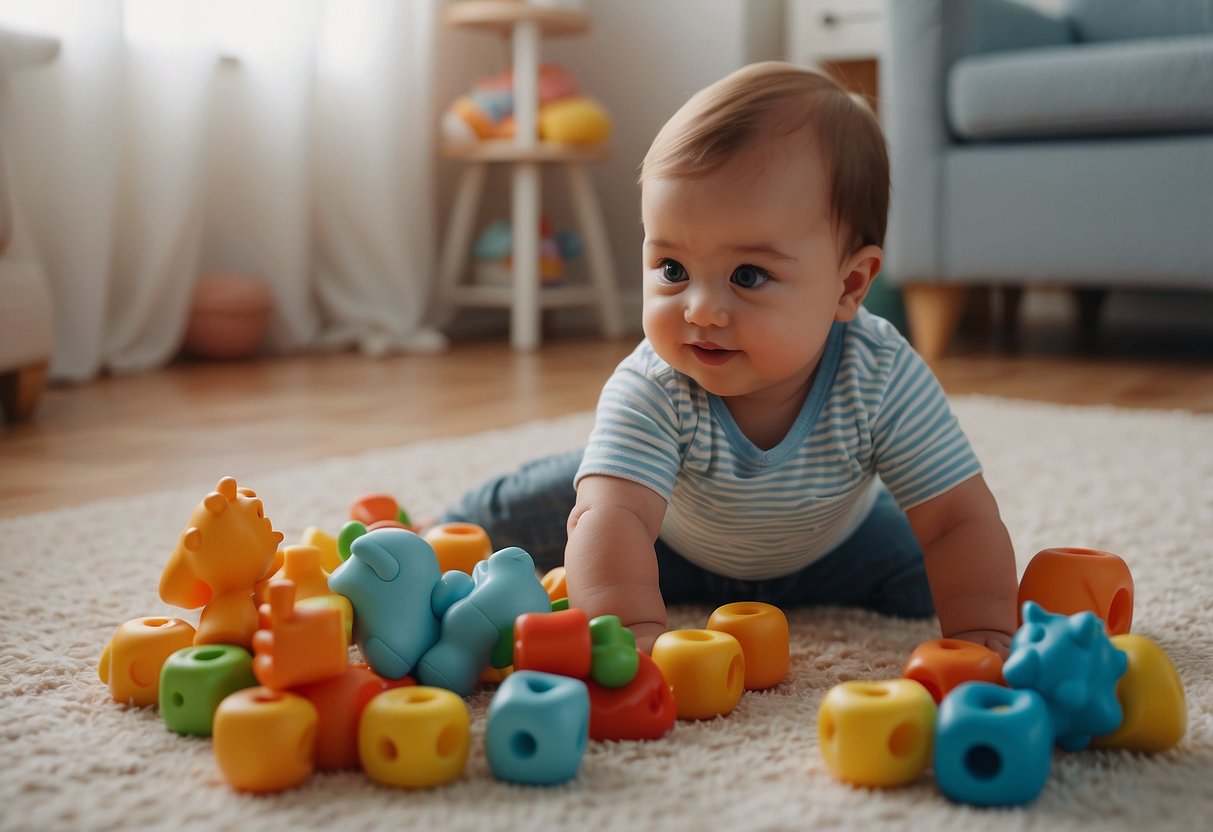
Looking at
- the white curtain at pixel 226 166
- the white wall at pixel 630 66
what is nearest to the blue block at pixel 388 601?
the white curtain at pixel 226 166

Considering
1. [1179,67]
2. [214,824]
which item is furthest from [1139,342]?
[214,824]

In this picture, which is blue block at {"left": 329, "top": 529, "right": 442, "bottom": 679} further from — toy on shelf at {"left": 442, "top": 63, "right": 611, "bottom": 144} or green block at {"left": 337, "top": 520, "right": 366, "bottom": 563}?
toy on shelf at {"left": 442, "top": 63, "right": 611, "bottom": 144}

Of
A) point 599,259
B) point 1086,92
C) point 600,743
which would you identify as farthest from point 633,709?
point 599,259

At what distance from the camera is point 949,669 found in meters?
0.61

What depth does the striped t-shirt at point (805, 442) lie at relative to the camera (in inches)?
30.5

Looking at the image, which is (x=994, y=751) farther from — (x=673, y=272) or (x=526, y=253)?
(x=526, y=253)

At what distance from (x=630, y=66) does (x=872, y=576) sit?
2.40m

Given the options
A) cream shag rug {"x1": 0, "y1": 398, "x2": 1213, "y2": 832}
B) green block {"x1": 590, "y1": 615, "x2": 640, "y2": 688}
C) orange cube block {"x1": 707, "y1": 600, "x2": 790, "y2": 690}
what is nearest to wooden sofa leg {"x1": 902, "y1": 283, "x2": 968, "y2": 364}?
cream shag rug {"x1": 0, "y1": 398, "x2": 1213, "y2": 832}

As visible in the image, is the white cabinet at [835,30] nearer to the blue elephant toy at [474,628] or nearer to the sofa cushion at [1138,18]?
the sofa cushion at [1138,18]

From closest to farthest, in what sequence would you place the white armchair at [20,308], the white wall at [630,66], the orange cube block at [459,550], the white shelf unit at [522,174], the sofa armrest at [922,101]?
the orange cube block at [459,550] < the white armchair at [20,308] < the sofa armrest at [922,101] < the white shelf unit at [522,174] < the white wall at [630,66]

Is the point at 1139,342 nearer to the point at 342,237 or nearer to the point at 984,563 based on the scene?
the point at 342,237

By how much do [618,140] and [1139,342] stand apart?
4.19 feet

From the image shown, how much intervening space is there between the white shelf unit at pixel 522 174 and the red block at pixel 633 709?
2010 millimetres

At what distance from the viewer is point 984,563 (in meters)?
0.74
